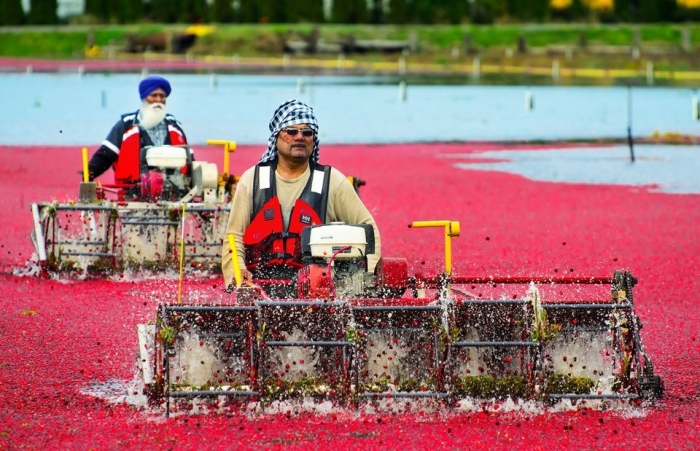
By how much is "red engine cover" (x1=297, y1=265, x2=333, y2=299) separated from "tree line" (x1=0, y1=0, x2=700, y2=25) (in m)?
73.2

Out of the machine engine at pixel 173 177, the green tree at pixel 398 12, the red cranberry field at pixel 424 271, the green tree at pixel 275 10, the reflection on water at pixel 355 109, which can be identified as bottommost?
the red cranberry field at pixel 424 271

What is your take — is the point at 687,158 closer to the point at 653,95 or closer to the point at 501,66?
the point at 653,95

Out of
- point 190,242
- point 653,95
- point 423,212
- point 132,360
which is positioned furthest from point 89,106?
point 132,360

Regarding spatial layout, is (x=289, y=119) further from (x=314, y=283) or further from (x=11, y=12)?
(x=11, y=12)

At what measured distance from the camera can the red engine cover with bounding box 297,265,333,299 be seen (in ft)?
23.1

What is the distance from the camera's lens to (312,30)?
74438mm

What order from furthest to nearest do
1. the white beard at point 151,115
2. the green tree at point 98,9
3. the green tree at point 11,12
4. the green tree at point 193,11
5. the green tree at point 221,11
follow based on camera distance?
the green tree at point 98,9, the green tree at point 193,11, the green tree at point 11,12, the green tree at point 221,11, the white beard at point 151,115

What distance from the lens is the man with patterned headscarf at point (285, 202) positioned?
7574mm

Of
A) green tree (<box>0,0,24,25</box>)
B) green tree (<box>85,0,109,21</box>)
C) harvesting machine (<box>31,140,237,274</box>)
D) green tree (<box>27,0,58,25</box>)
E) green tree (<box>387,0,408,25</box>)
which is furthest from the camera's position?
green tree (<box>85,0,109,21</box>)

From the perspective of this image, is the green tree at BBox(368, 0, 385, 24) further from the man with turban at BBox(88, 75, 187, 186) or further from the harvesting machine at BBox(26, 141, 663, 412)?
the harvesting machine at BBox(26, 141, 663, 412)

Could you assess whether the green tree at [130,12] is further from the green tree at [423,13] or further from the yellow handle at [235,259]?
the yellow handle at [235,259]

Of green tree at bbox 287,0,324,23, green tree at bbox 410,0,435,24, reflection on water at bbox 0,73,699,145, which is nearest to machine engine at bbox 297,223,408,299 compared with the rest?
reflection on water at bbox 0,73,699,145

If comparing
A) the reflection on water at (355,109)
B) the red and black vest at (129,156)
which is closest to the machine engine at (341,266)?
the red and black vest at (129,156)

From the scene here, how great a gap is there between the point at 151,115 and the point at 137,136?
0.28 metres
